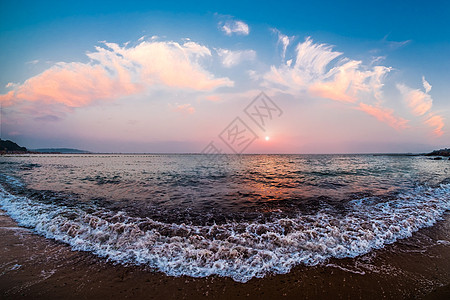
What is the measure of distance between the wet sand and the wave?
0.92 ft

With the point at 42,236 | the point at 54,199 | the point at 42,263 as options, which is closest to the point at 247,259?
the point at 42,263

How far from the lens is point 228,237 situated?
554cm

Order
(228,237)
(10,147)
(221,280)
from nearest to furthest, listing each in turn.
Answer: (221,280) < (228,237) < (10,147)

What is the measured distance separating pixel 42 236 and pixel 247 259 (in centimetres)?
631

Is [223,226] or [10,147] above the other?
[10,147]

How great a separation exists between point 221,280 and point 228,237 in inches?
70.5

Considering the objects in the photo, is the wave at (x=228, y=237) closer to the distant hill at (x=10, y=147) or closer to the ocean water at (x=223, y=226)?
the ocean water at (x=223, y=226)

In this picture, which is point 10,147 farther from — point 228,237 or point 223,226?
point 228,237

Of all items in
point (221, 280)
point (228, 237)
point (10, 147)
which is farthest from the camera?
point (10, 147)

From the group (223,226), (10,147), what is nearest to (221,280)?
(223,226)

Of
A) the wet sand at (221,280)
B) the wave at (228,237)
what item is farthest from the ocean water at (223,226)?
the wet sand at (221,280)

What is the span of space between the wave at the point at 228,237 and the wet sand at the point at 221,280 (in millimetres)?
280

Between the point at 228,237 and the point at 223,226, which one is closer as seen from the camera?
the point at 228,237

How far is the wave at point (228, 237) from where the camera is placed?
434cm
